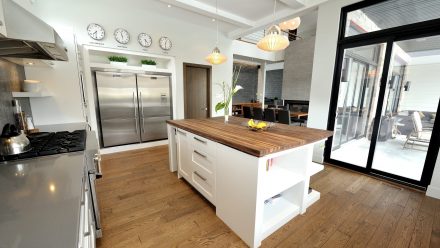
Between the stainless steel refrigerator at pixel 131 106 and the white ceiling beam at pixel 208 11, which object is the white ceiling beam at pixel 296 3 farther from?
the stainless steel refrigerator at pixel 131 106

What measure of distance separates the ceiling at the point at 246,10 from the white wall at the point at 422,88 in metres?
1.84

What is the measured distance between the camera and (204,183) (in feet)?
6.83

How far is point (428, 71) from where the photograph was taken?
8.06 feet

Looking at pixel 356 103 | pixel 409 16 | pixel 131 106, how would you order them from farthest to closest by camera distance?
pixel 131 106, pixel 356 103, pixel 409 16

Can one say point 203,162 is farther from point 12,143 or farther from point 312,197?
point 12,143

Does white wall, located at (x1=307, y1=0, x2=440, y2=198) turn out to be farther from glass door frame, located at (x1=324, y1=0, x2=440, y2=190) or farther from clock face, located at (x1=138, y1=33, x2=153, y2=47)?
clock face, located at (x1=138, y1=33, x2=153, y2=47)

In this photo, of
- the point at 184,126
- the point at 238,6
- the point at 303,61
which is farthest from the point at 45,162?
the point at 303,61

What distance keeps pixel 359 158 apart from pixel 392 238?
1843 mm

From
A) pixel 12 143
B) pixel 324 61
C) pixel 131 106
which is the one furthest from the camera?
pixel 131 106

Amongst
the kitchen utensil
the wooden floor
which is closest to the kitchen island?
the wooden floor

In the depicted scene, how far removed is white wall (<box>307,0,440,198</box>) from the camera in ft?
9.89

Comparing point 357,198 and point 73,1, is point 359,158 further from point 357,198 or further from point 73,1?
point 73,1

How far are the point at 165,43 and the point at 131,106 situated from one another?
1682 mm

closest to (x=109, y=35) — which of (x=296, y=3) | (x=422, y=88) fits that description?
(x=296, y=3)
